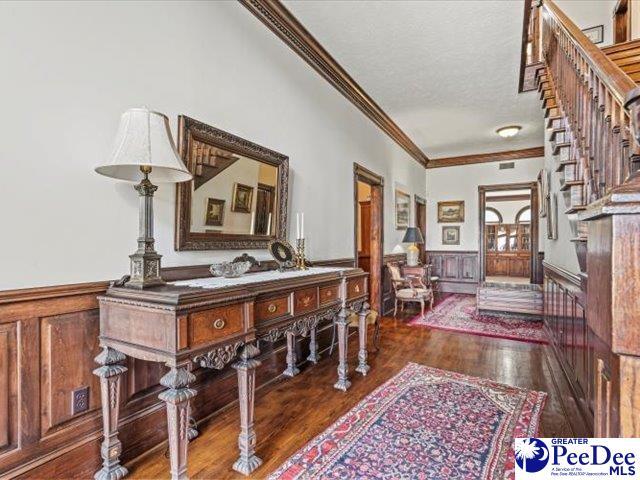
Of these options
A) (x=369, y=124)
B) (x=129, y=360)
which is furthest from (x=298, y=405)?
(x=369, y=124)

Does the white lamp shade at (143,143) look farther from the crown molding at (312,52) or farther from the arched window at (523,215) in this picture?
the arched window at (523,215)

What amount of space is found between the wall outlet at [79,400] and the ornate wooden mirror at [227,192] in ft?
2.87

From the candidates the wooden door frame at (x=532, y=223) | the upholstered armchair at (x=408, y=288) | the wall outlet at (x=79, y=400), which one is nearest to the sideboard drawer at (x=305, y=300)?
the wall outlet at (x=79, y=400)

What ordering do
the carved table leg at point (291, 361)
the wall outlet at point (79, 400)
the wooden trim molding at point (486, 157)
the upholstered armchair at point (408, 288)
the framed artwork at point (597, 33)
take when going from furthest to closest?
the wooden trim molding at point (486, 157) → the upholstered armchair at point (408, 288) → the framed artwork at point (597, 33) → the carved table leg at point (291, 361) → the wall outlet at point (79, 400)

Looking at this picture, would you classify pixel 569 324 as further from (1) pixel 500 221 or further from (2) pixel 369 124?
(1) pixel 500 221

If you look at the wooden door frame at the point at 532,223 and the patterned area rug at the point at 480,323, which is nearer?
the patterned area rug at the point at 480,323

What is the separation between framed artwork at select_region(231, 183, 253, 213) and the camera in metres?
2.59

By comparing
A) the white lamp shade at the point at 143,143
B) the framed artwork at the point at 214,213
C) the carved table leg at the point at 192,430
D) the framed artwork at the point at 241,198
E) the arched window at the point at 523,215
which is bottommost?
the carved table leg at the point at 192,430

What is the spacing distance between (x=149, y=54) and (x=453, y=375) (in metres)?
3.35

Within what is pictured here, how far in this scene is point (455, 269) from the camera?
8195 millimetres

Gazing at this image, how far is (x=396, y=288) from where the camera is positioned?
19.3ft

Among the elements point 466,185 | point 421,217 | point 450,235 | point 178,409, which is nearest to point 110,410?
point 178,409

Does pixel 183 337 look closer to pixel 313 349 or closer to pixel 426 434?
pixel 426 434

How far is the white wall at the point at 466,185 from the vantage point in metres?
7.58
